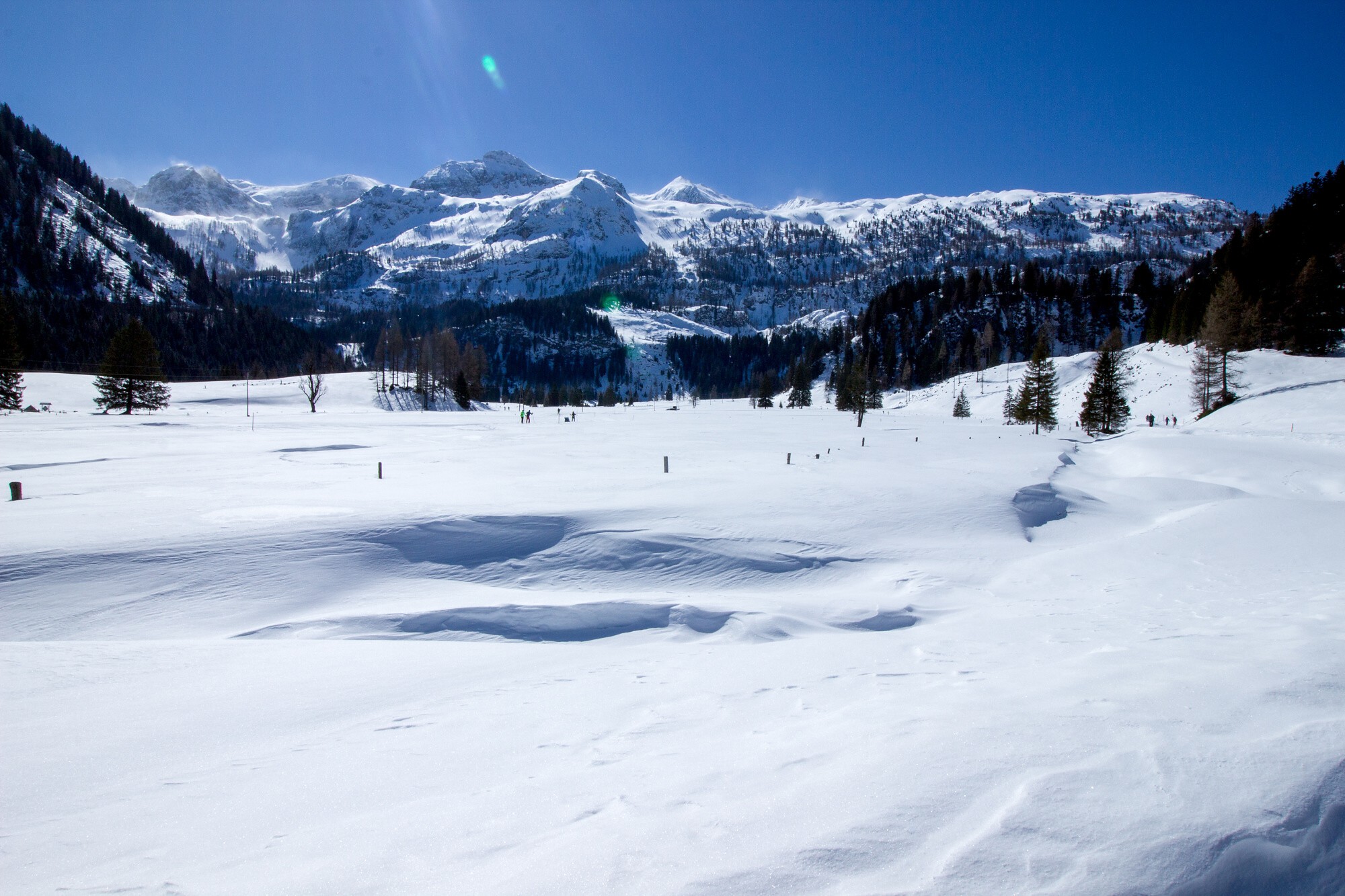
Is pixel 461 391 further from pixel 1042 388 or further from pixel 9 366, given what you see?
pixel 1042 388

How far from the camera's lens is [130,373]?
53844mm

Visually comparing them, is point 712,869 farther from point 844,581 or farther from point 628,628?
point 844,581

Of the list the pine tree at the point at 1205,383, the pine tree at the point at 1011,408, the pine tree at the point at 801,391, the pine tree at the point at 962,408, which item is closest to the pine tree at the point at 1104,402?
the pine tree at the point at 1205,383

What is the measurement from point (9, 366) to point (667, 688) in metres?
68.6

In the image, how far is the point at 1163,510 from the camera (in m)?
14.2

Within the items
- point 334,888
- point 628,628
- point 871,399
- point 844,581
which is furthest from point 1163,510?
point 871,399

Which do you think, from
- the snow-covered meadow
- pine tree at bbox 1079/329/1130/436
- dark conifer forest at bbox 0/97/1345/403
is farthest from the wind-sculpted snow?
dark conifer forest at bbox 0/97/1345/403

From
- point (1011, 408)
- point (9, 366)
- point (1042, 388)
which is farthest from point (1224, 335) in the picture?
point (9, 366)

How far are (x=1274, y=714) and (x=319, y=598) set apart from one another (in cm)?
1031

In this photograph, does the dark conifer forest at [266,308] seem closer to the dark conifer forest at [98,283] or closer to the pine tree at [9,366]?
the dark conifer forest at [98,283]

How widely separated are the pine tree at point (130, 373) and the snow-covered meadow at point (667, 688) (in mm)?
51220

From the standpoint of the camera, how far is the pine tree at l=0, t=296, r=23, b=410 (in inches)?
1775

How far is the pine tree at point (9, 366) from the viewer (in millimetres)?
45094

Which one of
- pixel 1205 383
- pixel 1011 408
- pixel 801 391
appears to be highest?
pixel 801 391
